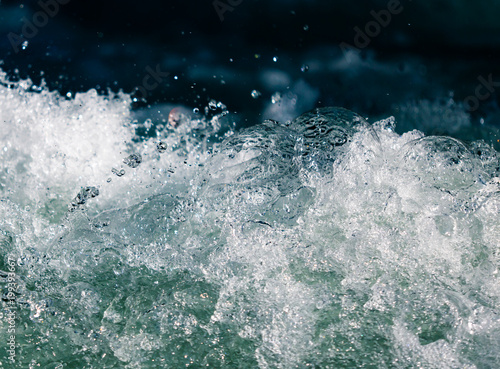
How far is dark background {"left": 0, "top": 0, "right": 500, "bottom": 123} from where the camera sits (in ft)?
11.0

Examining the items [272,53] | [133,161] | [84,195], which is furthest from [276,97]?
[84,195]

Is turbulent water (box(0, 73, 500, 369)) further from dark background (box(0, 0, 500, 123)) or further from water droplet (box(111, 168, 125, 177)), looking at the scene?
dark background (box(0, 0, 500, 123))

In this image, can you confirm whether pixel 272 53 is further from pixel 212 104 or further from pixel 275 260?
pixel 275 260

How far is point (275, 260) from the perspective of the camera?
5.72 ft

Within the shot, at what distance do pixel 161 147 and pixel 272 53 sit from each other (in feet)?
3.80

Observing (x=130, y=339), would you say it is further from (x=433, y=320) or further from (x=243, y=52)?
(x=243, y=52)

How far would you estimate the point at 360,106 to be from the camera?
133 inches

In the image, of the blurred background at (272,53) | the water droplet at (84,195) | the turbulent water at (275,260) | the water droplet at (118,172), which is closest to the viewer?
the turbulent water at (275,260)

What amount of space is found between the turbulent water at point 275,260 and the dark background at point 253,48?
1.12 metres

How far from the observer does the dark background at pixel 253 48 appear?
3.34 metres

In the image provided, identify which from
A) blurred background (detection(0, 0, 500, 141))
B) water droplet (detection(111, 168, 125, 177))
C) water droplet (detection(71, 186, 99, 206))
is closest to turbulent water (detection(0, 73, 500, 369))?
water droplet (detection(71, 186, 99, 206))

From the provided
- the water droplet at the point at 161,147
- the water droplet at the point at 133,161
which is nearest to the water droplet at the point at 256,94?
the water droplet at the point at 161,147

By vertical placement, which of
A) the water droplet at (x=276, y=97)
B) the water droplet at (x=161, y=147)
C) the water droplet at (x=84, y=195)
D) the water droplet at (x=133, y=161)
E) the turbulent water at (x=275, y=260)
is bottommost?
the water droplet at (x=276, y=97)

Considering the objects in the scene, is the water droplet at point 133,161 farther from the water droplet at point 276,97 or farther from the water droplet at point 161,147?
the water droplet at point 276,97
